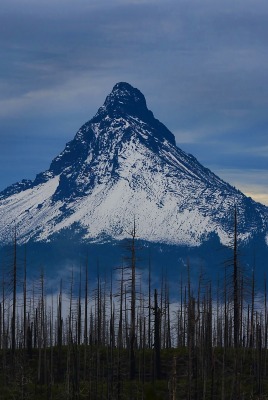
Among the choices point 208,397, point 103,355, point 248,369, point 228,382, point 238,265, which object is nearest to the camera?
point 238,265

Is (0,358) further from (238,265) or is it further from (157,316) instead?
(238,265)

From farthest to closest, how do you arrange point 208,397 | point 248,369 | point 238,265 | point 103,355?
point 103,355 < point 248,369 < point 208,397 < point 238,265

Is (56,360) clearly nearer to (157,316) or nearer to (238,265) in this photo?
(157,316)

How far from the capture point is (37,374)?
281 ft

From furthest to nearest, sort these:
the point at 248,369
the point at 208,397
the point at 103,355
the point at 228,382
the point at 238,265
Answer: the point at 103,355 < the point at 248,369 < the point at 228,382 < the point at 208,397 < the point at 238,265

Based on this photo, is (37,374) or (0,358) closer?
(37,374)

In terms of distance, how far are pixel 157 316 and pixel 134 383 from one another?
19.8 feet

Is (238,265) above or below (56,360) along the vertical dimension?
above

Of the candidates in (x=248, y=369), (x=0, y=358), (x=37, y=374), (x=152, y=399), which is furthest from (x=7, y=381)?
(x=152, y=399)

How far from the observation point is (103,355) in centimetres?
9650

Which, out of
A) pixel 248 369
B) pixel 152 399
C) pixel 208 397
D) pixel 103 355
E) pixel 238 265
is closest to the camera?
pixel 152 399

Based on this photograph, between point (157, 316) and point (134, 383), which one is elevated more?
point (157, 316)

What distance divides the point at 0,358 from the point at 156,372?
18.7 metres

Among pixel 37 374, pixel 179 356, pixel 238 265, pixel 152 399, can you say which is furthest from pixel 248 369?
pixel 152 399
